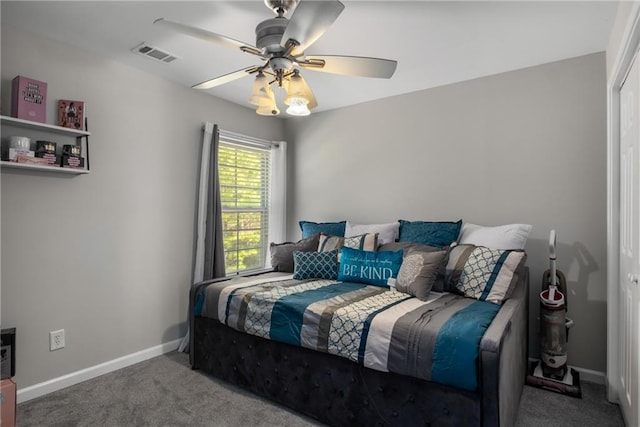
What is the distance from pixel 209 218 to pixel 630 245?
299cm

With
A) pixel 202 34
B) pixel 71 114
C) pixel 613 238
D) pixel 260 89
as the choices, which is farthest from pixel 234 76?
pixel 613 238

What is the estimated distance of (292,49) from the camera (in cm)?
171

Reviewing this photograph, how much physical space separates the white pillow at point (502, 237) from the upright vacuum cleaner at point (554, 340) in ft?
0.58

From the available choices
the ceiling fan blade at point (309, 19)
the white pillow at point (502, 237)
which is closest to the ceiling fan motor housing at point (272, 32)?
the ceiling fan blade at point (309, 19)

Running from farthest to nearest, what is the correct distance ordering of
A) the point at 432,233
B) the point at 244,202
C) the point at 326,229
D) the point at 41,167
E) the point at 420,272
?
1. the point at 244,202
2. the point at 326,229
3. the point at 432,233
4. the point at 420,272
5. the point at 41,167

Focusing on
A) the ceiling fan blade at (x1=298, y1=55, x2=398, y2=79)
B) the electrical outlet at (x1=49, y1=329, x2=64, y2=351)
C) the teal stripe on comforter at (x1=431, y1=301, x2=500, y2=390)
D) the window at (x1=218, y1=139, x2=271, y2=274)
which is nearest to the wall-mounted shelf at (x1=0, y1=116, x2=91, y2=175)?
the electrical outlet at (x1=49, y1=329, x2=64, y2=351)

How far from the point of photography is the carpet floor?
203 centimetres

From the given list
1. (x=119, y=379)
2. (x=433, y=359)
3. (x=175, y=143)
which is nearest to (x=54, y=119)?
(x=175, y=143)

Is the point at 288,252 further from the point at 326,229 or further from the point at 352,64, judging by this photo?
the point at 352,64

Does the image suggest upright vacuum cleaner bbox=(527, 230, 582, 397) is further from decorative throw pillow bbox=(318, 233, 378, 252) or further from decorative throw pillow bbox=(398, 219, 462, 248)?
decorative throw pillow bbox=(318, 233, 378, 252)

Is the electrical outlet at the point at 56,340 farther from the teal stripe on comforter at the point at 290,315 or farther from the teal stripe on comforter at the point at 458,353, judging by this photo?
the teal stripe on comforter at the point at 458,353

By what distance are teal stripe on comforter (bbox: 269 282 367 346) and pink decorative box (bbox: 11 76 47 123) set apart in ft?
6.24

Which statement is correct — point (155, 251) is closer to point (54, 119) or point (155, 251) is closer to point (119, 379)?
point (119, 379)

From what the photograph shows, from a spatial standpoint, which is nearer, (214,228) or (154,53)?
(154,53)
